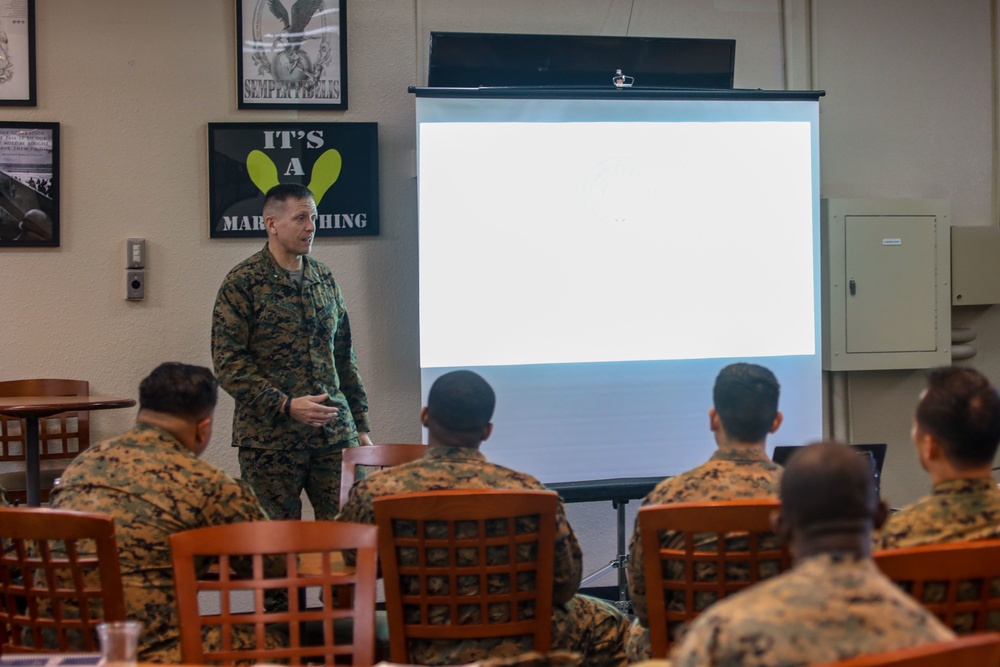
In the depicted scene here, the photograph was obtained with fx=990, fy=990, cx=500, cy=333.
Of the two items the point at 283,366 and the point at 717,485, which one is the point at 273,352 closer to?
the point at 283,366

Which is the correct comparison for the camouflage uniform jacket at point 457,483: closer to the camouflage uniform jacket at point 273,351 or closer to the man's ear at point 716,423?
the man's ear at point 716,423

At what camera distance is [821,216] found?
4.60 metres

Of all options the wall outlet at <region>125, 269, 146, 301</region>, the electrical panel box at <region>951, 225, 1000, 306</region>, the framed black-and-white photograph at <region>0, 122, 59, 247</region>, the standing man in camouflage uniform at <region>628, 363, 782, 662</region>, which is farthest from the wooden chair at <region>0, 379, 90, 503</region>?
the electrical panel box at <region>951, 225, 1000, 306</region>

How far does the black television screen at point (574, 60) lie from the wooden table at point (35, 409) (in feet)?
6.33

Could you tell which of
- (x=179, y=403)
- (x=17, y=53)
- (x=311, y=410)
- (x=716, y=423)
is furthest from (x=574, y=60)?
(x=179, y=403)

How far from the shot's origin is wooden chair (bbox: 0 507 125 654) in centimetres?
184

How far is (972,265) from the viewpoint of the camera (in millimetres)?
4703

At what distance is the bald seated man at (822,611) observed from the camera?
3.54 feet

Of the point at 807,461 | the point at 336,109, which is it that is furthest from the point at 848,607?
the point at 336,109

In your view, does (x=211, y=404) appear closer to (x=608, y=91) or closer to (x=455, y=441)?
(x=455, y=441)

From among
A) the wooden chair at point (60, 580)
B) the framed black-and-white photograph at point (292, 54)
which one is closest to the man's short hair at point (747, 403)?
the wooden chair at point (60, 580)

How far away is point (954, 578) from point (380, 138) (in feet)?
11.1

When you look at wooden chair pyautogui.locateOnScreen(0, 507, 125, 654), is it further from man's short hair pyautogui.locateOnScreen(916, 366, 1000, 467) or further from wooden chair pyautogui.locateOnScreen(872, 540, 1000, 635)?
man's short hair pyautogui.locateOnScreen(916, 366, 1000, 467)

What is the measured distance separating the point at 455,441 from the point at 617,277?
208 cm
